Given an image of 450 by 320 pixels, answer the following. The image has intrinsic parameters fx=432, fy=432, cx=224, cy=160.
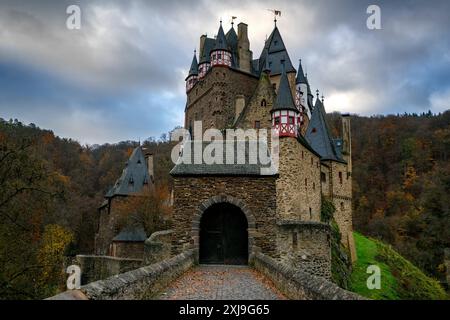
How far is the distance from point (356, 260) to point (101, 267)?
22.6 meters

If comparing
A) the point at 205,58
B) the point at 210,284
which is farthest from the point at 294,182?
the point at 205,58

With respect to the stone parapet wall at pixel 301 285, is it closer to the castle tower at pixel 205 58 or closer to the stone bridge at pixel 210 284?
the stone bridge at pixel 210 284

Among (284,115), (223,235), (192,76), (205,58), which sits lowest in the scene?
(223,235)

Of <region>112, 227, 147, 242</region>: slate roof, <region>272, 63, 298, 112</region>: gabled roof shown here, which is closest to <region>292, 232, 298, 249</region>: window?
<region>272, 63, 298, 112</region>: gabled roof

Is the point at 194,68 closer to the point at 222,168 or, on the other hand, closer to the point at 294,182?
the point at 294,182

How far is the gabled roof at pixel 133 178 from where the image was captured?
44344mm

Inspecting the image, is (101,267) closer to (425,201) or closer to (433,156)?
(425,201)

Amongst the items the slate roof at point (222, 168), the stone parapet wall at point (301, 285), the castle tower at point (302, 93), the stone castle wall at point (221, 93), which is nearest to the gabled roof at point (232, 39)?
the stone castle wall at point (221, 93)

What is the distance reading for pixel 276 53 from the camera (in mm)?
→ 43969

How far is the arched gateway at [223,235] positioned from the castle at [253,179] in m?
0.04

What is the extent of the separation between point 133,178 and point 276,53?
1961 cm
